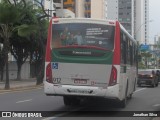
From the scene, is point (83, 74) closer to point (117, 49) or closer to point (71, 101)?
point (117, 49)

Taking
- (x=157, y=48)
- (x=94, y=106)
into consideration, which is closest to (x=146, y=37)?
(x=157, y=48)

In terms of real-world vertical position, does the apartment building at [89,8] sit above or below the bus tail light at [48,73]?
above

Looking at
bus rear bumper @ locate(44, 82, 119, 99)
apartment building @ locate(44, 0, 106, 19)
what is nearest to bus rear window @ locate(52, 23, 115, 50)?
bus rear bumper @ locate(44, 82, 119, 99)

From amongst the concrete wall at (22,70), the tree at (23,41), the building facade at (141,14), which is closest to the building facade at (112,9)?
the building facade at (141,14)

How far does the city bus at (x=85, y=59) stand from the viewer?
1614cm

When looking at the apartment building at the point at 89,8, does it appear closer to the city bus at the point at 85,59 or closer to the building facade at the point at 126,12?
the building facade at the point at 126,12

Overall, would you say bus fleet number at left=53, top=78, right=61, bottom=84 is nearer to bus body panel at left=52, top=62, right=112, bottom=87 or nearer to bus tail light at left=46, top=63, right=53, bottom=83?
bus body panel at left=52, top=62, right=112, bottom=87

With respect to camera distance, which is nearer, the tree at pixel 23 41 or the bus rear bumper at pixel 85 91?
the bus rear bumper at pixel 85 91

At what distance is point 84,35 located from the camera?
16.4 meters

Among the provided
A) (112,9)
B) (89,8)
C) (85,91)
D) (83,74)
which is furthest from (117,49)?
(112,9)

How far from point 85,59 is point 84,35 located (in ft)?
2.74

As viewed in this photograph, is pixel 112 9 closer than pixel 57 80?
No

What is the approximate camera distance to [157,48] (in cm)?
11919

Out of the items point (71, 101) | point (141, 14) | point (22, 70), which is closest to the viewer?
point (71, 101)
